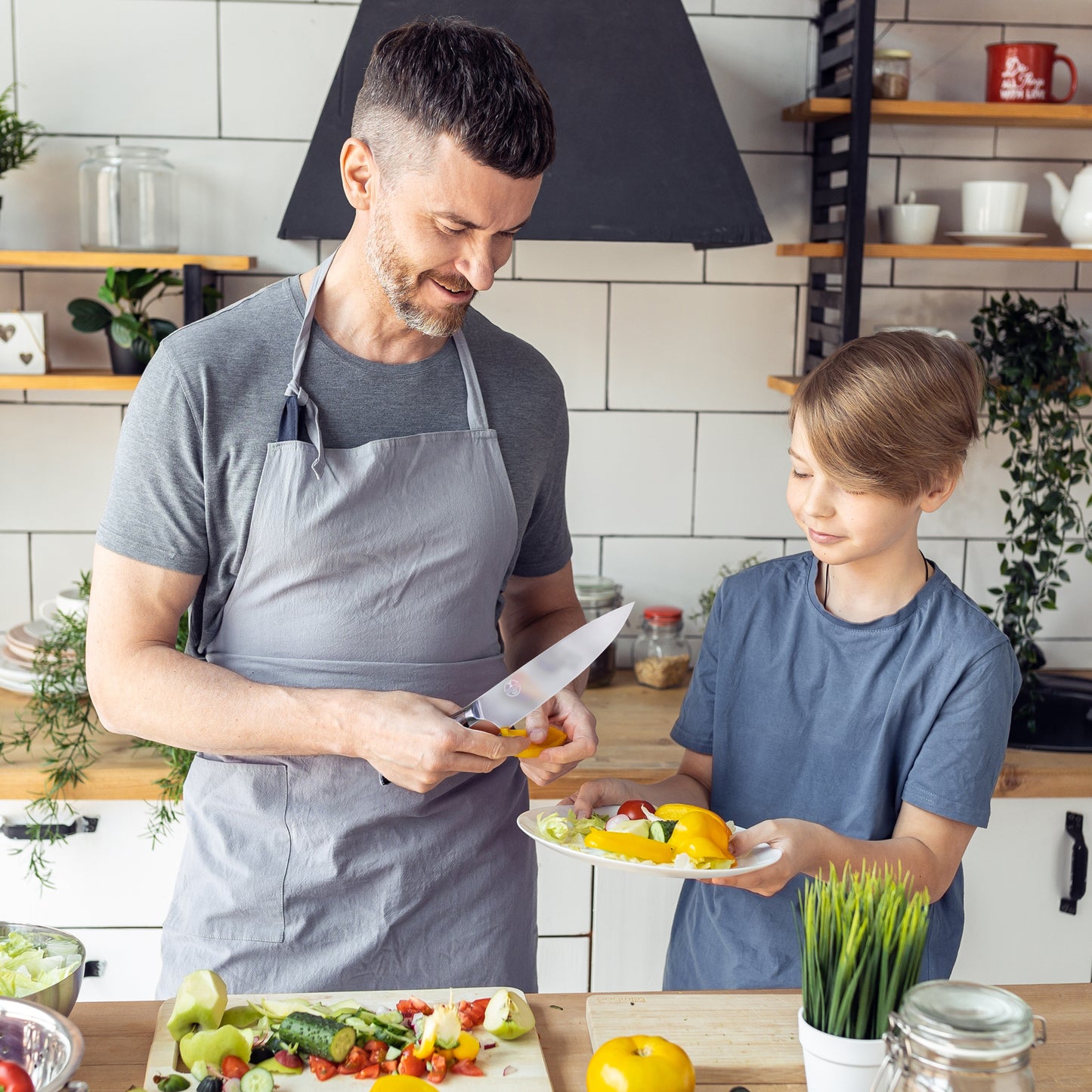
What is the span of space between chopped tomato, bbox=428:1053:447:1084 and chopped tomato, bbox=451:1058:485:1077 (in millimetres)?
13

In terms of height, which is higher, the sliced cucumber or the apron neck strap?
the apron neck strap

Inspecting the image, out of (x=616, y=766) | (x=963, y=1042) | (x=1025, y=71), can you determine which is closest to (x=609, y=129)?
(x=1025, y=71)

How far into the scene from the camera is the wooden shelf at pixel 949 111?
200 centimetres

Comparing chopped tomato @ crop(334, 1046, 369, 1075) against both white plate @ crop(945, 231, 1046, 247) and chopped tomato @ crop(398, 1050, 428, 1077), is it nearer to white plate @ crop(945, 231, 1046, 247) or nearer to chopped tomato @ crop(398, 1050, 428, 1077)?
chopped tomato @ crop(398, 1050, 428, 1077)

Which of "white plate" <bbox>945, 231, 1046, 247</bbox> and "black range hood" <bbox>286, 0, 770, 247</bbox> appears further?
"white plate" <bbox>945, 231, 1046, 247</bbox>

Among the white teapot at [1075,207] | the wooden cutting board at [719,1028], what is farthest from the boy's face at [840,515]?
the white teapot at [1075,207]

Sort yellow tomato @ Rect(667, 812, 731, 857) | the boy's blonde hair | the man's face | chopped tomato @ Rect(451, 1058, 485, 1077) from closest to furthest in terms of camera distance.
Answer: chopped tomato @ Rect(451, 1058, 485, 1077) < yellow tomato @ Rect(667, 812, 731, 857) < the man's face < the boy's blonde hair

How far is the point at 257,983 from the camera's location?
4.00 ft

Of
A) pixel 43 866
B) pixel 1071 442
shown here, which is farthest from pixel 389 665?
pixel 1071 442

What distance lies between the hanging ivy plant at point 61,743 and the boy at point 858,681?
2.72 ft

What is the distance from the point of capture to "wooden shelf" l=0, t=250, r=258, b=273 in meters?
1.95

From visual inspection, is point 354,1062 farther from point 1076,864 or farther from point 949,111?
point 949,111

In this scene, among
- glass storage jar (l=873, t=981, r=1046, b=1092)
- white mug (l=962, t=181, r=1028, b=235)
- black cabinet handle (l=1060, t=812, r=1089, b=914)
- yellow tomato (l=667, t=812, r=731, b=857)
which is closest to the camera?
glass storage jar (l=873, t=981, r=1046, b=1092)

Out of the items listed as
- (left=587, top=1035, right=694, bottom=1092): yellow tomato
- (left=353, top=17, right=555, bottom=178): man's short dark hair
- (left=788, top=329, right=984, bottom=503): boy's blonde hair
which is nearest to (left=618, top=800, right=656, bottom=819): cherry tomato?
(left=587, top=1035, right=694, bottom=1092): yellow tomato
